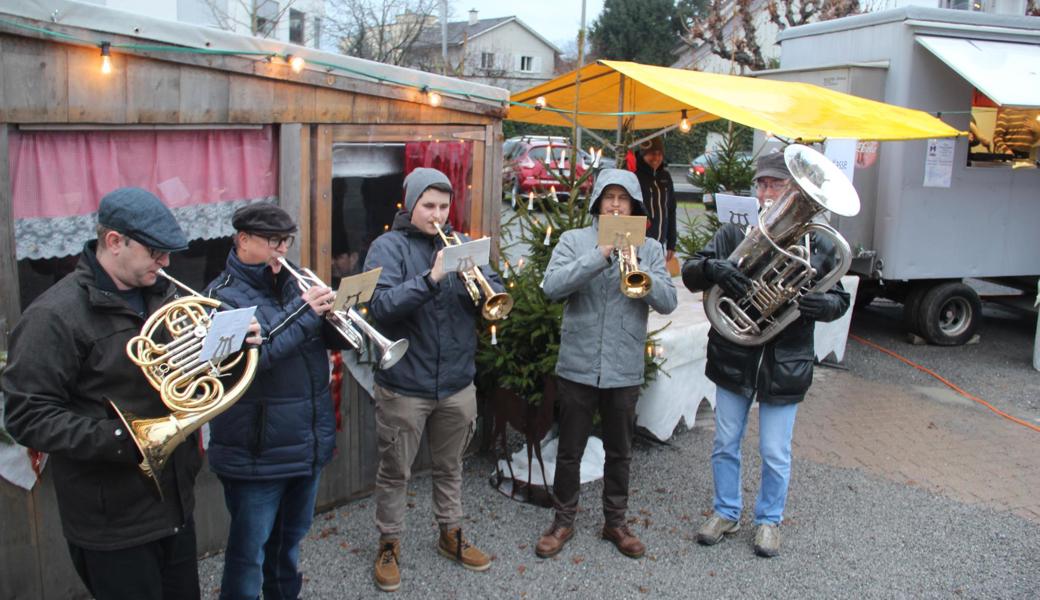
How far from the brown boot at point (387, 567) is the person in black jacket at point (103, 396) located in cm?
143

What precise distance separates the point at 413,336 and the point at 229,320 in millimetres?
1358


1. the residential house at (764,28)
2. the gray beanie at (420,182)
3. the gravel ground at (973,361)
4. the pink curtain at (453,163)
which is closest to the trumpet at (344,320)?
the gray beanie at (420,182)

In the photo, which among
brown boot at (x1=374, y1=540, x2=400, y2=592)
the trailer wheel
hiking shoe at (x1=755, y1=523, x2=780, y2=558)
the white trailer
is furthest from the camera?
the trailer wheel

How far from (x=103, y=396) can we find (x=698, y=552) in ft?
10.1

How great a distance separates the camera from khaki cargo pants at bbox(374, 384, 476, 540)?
4105mm

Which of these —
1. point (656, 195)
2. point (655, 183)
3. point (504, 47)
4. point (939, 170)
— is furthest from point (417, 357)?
point (504, 47)

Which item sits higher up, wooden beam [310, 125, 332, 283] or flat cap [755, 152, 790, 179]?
flat cap [755, 152, 790, 179]

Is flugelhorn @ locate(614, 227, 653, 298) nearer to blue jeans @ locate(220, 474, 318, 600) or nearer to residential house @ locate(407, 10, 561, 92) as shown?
blue jeans @ locate(220, 474, 318, 600)

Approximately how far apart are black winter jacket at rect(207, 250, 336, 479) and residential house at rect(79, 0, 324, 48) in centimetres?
1276

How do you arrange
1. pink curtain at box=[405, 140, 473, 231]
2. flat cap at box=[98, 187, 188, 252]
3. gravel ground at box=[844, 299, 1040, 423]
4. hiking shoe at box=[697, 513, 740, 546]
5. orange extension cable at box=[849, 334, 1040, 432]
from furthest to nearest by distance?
gravel ground at box=[844, 299, 1040, 423], orange extension cable at box=[849, 334, 1040, 432], pink curtain at box=[405, 140, 473, 231], hiking shoe at box=[697, 513, 740, 546], flat cap at box=[98, 187, 188, 252]

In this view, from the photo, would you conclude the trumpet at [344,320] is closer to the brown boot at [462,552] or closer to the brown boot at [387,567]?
the brown boot at [387,567]


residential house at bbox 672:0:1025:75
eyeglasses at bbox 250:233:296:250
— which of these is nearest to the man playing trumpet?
eyeglasses at bbox 250:233:296:250

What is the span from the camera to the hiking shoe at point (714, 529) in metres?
4.69

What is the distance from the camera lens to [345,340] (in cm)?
356
